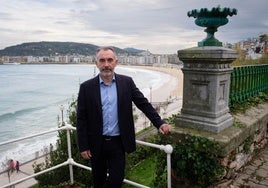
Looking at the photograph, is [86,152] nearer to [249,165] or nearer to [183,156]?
[183,156]

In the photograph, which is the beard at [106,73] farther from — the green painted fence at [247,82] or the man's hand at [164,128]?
the green painted fence at [247,82]

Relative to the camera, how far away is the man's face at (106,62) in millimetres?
2740

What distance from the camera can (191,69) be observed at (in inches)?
137

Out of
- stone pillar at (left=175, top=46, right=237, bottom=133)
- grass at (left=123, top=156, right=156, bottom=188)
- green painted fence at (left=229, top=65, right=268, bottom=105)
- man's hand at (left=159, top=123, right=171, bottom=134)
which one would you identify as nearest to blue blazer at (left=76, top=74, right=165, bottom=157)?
man's hand at (left=159, top=123, right=171, bottom=134)

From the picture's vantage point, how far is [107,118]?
2.79m

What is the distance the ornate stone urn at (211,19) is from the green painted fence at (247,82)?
111 cm

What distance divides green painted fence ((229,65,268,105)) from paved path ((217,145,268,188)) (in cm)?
103

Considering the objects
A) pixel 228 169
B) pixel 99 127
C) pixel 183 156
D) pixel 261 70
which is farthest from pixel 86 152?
pixel 261 70

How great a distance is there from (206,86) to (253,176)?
1543mm

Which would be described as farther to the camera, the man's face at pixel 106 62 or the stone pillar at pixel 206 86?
the stone pillar at pixel 206 86

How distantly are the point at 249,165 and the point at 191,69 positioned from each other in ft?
6.20

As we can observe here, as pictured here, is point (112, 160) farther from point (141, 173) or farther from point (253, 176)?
point (141, 173)

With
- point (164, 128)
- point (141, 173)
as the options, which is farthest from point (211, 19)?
point (141, 173)

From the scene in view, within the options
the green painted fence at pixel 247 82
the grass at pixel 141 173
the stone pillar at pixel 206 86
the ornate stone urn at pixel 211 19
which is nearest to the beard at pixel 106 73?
the stone pillar at pixel 206 86
